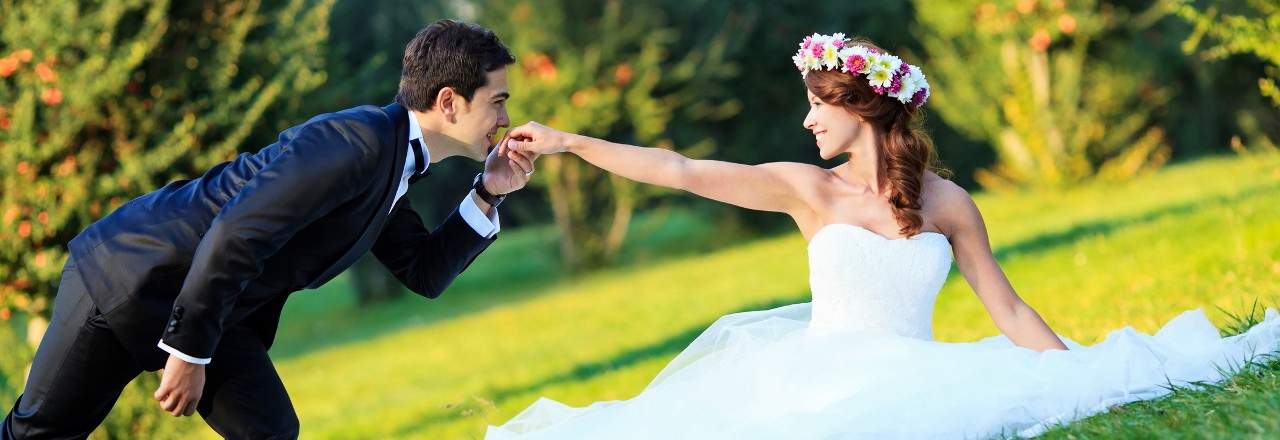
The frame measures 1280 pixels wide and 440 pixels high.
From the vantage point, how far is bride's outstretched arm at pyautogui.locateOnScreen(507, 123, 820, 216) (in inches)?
183

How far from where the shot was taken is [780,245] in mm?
22328

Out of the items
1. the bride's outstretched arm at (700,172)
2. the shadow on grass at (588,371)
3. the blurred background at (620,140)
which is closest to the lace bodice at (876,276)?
the bride's outstretched arm at (700,172)

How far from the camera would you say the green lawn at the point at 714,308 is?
7.74 meters

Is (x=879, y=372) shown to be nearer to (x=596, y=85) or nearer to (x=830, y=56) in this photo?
(x=830, y=56)

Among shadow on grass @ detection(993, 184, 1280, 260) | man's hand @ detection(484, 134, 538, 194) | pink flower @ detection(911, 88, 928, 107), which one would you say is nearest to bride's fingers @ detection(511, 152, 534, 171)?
man's hand @ detection(484, 134, 538, 194)

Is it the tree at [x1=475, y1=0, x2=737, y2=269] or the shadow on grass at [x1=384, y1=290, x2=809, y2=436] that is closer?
the shadow on grass at [x1=384, y1=290, x2=809, y2=436]

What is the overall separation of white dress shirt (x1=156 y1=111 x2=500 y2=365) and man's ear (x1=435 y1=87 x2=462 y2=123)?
9cm

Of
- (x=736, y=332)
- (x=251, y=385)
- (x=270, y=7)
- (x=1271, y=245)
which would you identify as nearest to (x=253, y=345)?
(x=251, y=385)

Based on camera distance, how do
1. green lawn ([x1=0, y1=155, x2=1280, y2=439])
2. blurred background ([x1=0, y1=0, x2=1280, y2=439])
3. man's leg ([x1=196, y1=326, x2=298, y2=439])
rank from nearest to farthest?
man's leg ([x1=196, y1=326, x2=298, y2=439])
green lawn ([x1=0, y1=155, x2=1280, y2=439])
blurred background ([x1=0, y1=0, x2=1280, y2=439])

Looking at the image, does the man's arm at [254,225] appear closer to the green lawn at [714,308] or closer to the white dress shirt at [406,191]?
the white dress shirt at [406,191]

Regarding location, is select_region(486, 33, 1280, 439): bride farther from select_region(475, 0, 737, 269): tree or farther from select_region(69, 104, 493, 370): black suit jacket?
select_region(475, 0, 737, 269): tree

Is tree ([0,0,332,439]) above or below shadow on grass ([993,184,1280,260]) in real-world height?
below

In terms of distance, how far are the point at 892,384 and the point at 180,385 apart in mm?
2187

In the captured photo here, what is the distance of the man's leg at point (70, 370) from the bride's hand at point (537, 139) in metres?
1.50
